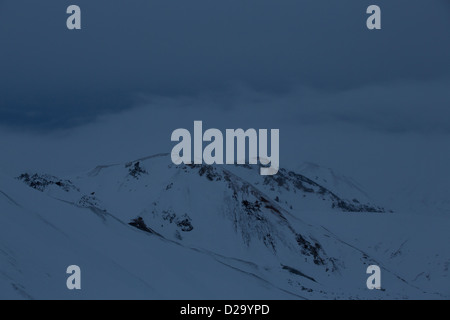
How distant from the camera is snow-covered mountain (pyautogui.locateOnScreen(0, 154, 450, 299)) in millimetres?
18000

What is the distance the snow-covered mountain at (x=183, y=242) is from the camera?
59.1 feet

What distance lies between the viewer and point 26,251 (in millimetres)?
17422

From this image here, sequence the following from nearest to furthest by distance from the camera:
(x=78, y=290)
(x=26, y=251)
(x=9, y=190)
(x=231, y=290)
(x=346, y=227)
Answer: (x=78, y=290), (x=26, y=251), (x=231, y=290), (x=9, y=190), (x=346, y=227)

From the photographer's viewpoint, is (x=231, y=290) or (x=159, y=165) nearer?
(x=231, y=290)

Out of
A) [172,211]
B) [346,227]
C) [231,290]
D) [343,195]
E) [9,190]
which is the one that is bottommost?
[343,195]

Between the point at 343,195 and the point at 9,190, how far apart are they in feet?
353

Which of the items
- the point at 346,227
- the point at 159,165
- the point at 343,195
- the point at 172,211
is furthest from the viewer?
the point at 343,195

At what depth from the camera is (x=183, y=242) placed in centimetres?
4378

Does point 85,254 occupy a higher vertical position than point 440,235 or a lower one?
higher
